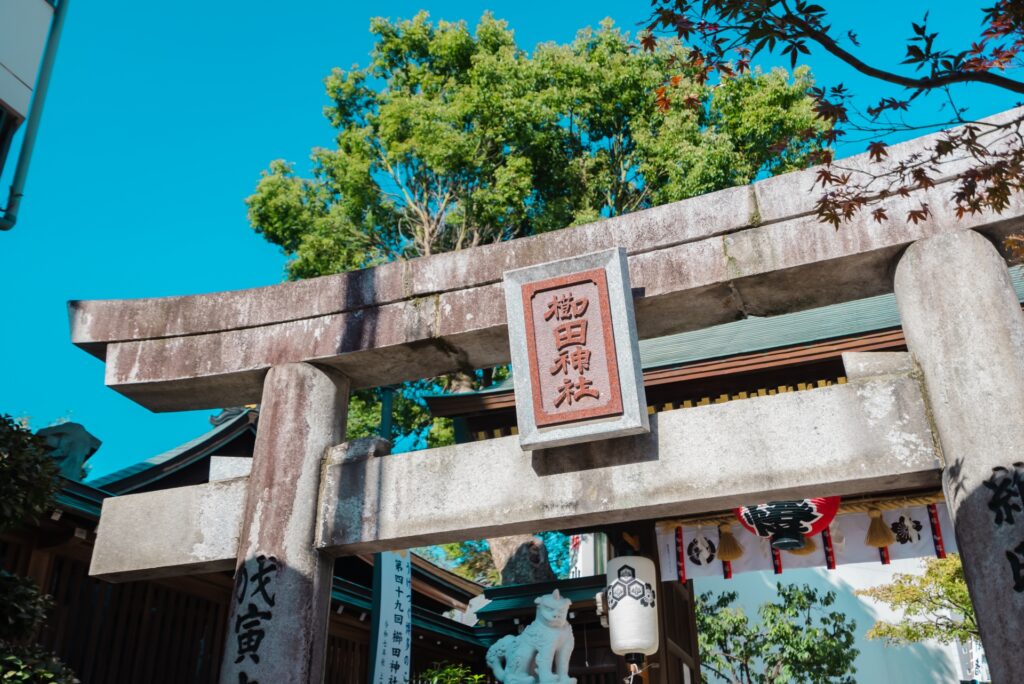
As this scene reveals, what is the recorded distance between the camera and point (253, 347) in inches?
276

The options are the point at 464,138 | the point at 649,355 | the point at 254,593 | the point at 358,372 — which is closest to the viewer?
the point at 254,593

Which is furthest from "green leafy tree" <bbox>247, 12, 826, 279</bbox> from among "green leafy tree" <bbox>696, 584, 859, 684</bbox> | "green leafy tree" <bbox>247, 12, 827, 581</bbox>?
"green leafy tree" <bbox>696, 584, 859, 684</bbox>

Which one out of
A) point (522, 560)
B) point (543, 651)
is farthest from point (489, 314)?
point (522, 560)

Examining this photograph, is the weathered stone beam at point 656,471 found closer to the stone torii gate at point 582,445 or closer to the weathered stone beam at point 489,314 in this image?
the stone torii gate at point 582,445

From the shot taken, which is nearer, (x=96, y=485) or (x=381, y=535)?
(x=381, y=535)

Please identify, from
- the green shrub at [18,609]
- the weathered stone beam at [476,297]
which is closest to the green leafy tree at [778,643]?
the weathered stone beam at [476,297]

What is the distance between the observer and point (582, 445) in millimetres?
5840

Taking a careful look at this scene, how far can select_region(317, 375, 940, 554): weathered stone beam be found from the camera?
5.25 m

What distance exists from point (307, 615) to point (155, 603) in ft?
12.4

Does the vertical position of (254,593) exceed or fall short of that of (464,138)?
it falls short

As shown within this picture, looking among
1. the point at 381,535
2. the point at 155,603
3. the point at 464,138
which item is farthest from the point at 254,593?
the point at 464,138

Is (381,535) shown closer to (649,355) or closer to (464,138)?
(649,355)

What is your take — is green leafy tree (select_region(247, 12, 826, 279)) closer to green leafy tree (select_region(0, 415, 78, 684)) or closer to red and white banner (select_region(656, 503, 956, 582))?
red and white banner (select_region(656, 503, 956, 582))

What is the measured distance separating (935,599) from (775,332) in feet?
30.8
